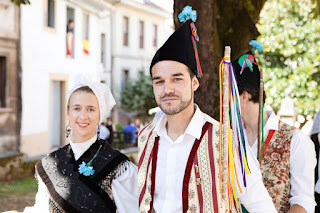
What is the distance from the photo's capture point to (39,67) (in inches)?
583

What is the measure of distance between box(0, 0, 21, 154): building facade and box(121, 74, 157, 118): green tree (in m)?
11.9

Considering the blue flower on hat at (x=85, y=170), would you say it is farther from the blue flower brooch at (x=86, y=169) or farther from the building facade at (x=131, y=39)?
the building facade at (x=131, y=39)

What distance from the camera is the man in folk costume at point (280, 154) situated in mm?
3105

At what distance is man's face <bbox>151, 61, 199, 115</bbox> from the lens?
2498 mm

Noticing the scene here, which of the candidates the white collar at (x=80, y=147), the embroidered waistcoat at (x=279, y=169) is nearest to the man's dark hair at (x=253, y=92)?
the embroidered waistcoat at (x=279, y=169)

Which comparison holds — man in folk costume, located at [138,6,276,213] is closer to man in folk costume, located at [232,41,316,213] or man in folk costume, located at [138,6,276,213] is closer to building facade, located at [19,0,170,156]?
man in folk costume, located at [232,41,316,213]

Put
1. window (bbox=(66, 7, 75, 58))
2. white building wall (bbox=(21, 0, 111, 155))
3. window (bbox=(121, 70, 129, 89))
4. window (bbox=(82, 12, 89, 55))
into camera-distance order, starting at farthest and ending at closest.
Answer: window (bbox=(121, 70, 129, 89)), window (bbox=(82, 12, 89, 55)), window (bbox=(66, 7, 75, 58)), white building wall (bbox=(21, 0, 111, 155))

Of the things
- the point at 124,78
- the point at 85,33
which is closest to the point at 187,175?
the point at 85,33

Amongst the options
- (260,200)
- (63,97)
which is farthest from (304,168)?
(63,97)

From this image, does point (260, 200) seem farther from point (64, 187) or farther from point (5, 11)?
point (5, 11)

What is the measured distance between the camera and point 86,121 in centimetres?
325

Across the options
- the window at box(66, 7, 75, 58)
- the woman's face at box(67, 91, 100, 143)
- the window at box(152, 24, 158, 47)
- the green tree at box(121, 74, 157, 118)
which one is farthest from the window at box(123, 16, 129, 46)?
the woman's face at box(67, 91, 100, 143)

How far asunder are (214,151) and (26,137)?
1218 centimetres

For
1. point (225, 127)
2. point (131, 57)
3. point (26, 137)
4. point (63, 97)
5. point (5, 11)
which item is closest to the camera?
point (225, 127)
